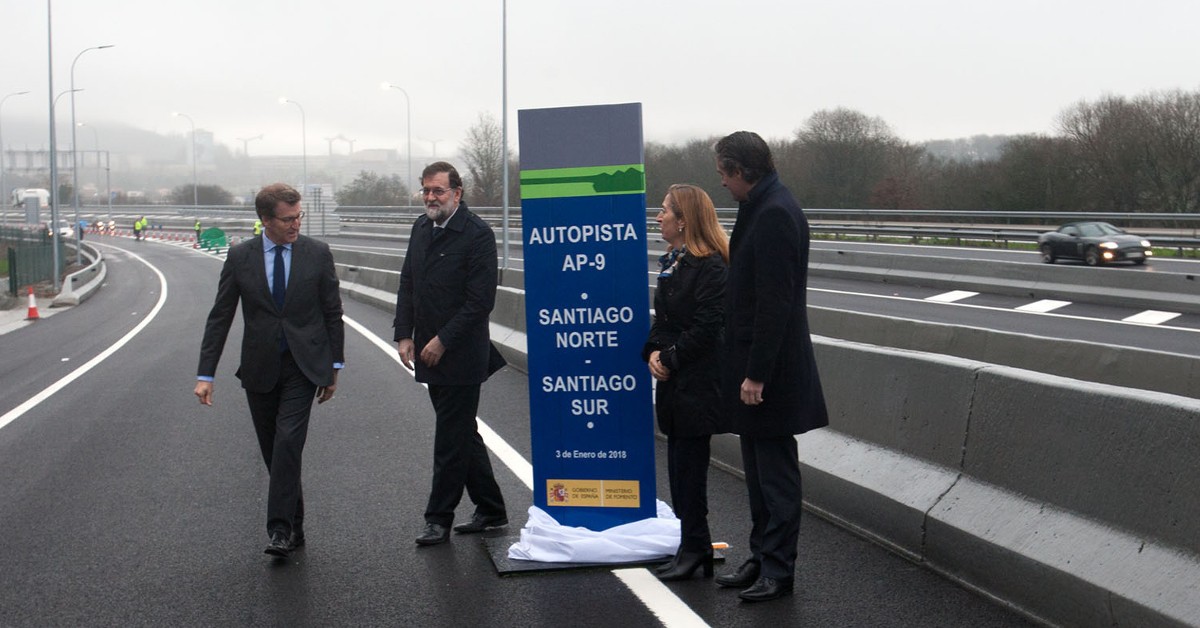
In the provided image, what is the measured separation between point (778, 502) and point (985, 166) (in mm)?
49781

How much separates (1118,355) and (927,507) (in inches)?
223

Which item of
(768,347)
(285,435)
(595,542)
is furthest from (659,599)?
(285,435)

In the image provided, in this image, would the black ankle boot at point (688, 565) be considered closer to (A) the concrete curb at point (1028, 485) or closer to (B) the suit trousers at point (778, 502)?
(B) the suit trousers at point (778, 502)

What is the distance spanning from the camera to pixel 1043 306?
26.8 m

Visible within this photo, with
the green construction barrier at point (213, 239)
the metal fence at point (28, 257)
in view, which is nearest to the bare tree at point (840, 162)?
the metal fence at point (28, 257)

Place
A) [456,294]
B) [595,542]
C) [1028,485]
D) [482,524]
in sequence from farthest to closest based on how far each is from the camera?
1. [482,524]
2. [456,294]
3. [595,542]
4. [1028,485]

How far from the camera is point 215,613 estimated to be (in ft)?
18.2

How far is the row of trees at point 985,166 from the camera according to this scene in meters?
46.1

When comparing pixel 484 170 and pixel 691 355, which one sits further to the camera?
pixel 484 170

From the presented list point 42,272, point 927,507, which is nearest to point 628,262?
point 927,507

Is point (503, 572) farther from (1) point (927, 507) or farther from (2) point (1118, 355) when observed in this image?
(2) point (1118, 355)

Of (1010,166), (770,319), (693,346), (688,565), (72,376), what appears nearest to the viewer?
(770,319)

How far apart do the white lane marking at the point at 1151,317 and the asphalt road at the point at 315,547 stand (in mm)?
14867

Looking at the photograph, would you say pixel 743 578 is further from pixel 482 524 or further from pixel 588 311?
pixel 482 524
